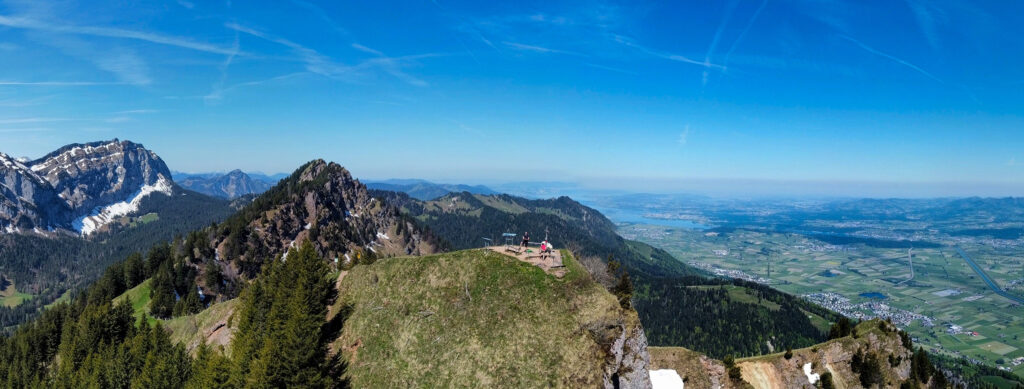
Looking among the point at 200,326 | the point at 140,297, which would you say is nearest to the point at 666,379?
the point at 200,326

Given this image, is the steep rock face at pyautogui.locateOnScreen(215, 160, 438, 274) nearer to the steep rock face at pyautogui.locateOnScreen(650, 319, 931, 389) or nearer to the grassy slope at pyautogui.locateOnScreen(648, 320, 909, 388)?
the grassy slope at pyautogui.locateOnScreen(648, 320, 909, 388)

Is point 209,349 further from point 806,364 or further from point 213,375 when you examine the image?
point 806,364

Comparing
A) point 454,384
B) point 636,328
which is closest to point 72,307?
point 454,384

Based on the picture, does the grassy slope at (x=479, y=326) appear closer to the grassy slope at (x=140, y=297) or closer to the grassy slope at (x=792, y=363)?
the grassy slope at (x=792, y=363)

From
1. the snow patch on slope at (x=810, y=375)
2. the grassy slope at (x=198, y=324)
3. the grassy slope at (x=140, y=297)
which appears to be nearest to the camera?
the snow patch on slope at (x=810, y=375)

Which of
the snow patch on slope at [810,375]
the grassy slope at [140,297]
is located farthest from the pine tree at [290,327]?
the snow patch on slope at [810,375]

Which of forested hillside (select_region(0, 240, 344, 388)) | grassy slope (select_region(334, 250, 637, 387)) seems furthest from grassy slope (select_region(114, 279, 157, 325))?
grassy slope (select_region(334, 250, 637, 387))
